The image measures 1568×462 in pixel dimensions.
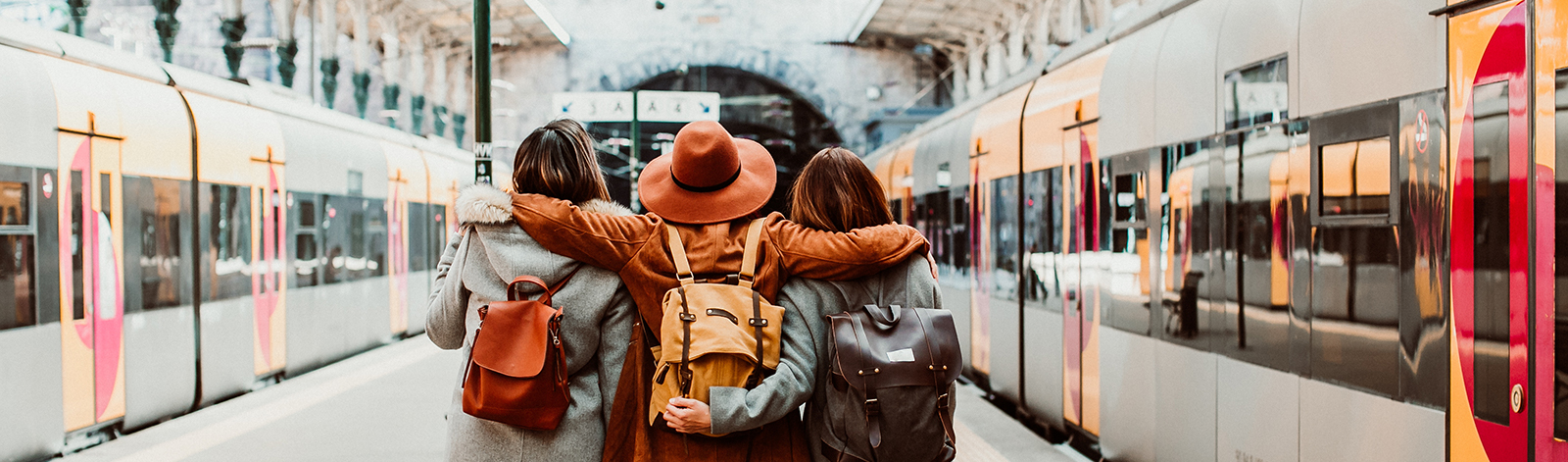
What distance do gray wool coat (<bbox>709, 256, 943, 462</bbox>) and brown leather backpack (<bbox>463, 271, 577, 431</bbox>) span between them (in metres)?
0.38

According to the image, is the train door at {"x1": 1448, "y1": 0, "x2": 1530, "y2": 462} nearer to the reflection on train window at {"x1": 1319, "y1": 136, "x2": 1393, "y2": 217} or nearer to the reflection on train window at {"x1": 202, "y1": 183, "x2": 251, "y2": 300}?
the reflection on train window at {"x1": 1319, "y1": 136, "x2": 1393, "y2": 217}

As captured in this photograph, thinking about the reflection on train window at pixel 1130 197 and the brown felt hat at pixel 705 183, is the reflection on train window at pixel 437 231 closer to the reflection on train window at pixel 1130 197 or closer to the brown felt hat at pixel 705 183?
the reflection on train window at pixel 1130 197

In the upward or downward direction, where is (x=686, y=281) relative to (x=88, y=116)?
downward

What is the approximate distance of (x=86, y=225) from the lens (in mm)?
5797

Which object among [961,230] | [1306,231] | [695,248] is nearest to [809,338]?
[695,248]

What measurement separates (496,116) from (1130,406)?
2508cm

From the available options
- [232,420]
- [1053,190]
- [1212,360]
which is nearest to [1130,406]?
[1212,360]

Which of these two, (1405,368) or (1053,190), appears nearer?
(1405,368)

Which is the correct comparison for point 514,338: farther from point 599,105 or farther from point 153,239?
point 599,105

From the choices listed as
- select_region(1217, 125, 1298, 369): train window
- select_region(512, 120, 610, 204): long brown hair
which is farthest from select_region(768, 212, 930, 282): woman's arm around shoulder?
select_region(1217, 125, 1298, 369): train window

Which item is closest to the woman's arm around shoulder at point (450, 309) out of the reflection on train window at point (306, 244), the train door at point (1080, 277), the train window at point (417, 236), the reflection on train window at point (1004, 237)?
the train door at point (1080, 277)

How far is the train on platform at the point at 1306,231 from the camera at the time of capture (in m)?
2.58

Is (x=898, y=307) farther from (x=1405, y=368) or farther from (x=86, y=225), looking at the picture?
(x=86, y=225)

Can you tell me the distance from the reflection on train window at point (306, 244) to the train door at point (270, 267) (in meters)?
0.33
